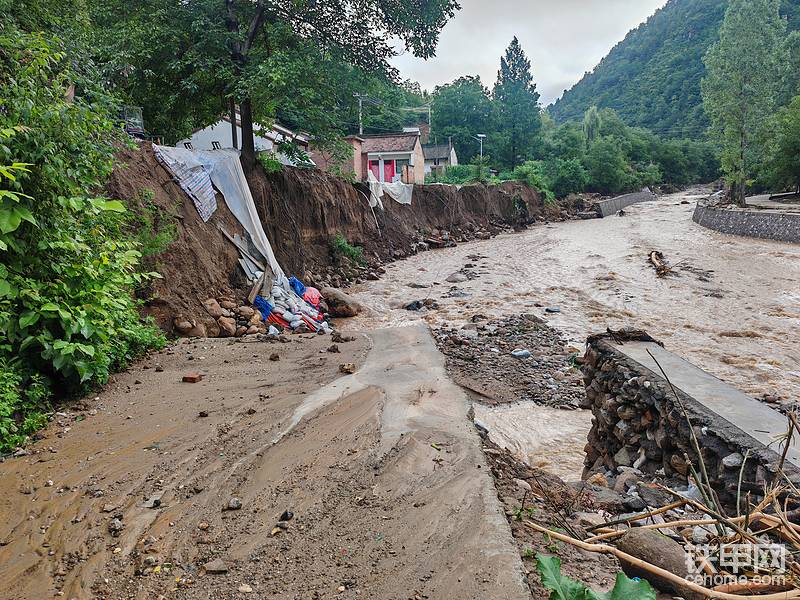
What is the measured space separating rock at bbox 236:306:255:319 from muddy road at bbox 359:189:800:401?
3.12 meters

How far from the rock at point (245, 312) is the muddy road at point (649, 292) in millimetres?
3123

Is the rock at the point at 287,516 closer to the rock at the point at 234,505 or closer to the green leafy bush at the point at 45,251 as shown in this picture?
the rock at the point at 234,505

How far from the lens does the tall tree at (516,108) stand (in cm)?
4712

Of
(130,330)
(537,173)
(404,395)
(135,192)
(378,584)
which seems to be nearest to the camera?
(378,584)

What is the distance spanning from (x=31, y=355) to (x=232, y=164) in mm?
8176

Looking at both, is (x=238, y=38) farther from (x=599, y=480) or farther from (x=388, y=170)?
(x=388, y=170)

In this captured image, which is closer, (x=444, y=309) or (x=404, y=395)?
(x=404, y=395)

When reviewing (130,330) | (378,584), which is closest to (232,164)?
(130,330)

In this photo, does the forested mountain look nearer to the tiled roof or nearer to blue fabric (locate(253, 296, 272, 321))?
the tiled roof

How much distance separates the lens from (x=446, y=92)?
178 ft

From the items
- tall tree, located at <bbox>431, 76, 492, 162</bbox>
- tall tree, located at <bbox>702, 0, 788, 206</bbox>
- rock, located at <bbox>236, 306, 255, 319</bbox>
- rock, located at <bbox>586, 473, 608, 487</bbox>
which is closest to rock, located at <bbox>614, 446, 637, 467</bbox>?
rock, located at <bbox>586, 473, 608, 487</bbox>

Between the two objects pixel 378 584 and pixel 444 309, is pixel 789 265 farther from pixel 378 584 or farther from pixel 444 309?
pixel 378 584

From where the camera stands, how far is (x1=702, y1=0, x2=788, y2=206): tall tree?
26.9 m

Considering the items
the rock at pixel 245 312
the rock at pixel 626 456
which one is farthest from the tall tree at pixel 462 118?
the rock at pixel 626 456
